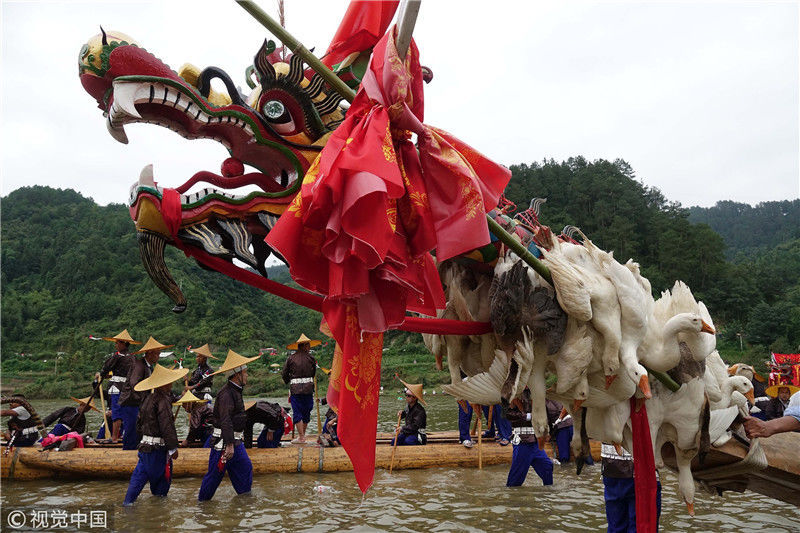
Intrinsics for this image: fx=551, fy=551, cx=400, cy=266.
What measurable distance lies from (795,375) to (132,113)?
48.4 ft

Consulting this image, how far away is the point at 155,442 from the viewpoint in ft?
23.8

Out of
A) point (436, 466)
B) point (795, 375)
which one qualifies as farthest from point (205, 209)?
point (795, 375)

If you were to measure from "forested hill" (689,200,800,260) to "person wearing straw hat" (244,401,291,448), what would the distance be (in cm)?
7284

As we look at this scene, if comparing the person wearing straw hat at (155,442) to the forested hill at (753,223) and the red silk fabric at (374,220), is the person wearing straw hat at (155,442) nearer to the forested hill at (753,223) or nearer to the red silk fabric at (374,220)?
the red silk fabric at (374,220)

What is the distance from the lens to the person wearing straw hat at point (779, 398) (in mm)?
10938

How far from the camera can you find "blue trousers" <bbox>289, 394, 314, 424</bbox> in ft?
34.4

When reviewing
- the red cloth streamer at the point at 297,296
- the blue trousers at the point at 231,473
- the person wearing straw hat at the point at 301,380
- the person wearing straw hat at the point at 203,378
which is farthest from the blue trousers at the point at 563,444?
the red cloth streamer at the point at 297,296

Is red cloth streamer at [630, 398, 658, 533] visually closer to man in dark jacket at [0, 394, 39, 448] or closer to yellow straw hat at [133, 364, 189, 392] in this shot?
yellow straw hat at [133, 364, 189, 392]

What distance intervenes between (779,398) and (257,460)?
1047 centimetres

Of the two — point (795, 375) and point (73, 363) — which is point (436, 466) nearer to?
point (795, 375)

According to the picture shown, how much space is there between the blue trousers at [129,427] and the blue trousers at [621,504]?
27.1 feet

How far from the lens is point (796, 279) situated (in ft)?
143

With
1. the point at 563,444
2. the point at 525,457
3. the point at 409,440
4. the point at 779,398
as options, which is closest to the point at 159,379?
the point at 409,440

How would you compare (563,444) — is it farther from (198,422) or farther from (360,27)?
(360,27)
